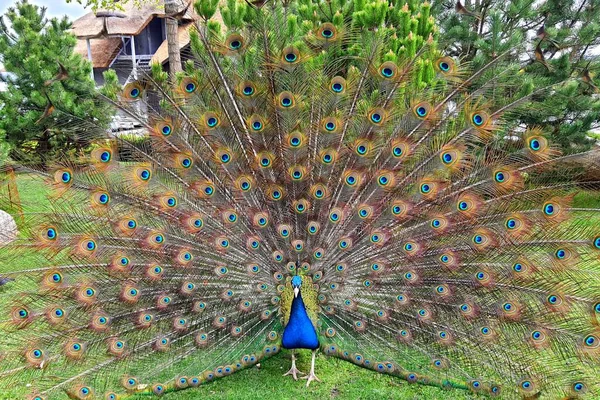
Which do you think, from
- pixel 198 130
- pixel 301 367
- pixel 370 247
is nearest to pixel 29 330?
pixel 198 130

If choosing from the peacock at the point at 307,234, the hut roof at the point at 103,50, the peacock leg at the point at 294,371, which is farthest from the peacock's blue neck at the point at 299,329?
the hut roof at the point at 103,50

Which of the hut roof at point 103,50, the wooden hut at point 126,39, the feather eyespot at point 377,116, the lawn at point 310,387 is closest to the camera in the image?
the feather eyespot at point 377,116

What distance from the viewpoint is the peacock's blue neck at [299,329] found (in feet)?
11.5

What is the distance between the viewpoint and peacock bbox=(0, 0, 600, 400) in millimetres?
3221

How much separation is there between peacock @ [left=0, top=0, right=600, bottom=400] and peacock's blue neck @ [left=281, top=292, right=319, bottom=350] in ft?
0.04

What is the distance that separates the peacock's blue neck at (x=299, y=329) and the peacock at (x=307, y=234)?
11 millimetres

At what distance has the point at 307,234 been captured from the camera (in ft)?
11.8

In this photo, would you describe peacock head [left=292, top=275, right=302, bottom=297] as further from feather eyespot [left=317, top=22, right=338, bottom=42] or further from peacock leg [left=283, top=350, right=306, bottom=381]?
feather eyespot [left=317, top=22, right=338, bottom=42]

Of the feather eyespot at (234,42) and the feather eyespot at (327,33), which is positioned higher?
the feather eyespot at (327,33)

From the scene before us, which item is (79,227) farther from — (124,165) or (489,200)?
(489,200)

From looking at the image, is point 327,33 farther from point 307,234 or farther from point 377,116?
point 307,234

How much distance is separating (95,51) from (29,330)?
2037cm

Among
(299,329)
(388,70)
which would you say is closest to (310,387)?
(299,329)

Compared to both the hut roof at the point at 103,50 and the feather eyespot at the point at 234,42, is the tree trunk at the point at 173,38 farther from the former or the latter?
the hut roof at the point at 103,50
